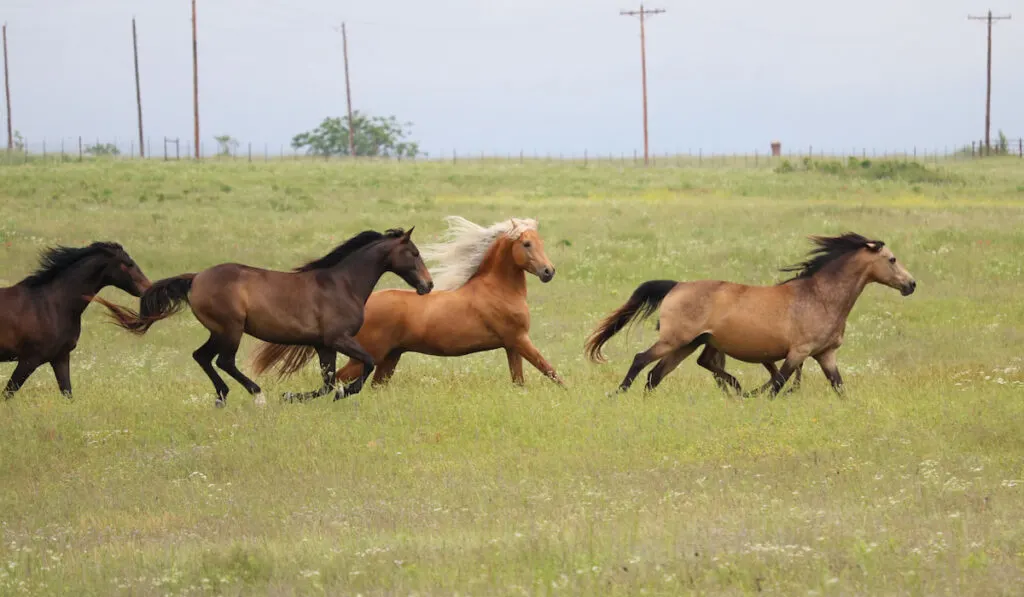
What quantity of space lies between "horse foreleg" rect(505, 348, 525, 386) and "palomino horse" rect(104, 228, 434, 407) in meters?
1.25

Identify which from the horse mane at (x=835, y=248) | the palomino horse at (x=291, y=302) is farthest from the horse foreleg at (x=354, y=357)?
the horse mane at (x=835, y=248)

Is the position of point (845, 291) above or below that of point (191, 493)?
above

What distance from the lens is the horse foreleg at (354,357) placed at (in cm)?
1214

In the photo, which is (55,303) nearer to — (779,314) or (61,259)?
(61,259)

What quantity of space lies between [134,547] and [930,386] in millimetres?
7860

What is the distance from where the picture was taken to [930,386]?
12.4 meters

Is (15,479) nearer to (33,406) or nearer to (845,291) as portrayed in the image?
(33,406)

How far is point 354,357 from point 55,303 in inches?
122

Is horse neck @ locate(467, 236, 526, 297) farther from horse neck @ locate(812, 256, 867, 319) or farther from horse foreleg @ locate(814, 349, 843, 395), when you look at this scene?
horse foreleg @ locate(814, 349, 843, 395)

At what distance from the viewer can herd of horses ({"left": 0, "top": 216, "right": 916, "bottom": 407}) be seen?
1212 centimetres

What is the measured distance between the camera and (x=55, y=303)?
12734 millimetres

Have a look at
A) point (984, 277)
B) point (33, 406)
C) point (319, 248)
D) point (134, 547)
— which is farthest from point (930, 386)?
point (319, 248)

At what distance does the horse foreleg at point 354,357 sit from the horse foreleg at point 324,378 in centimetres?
14

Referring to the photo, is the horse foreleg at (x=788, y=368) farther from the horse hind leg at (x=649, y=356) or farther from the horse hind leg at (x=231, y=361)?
the horse hind leg at (x=231, y=361)
